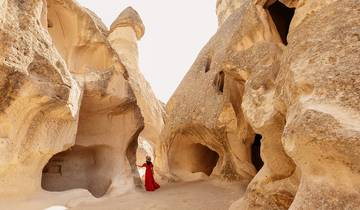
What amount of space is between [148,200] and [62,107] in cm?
210

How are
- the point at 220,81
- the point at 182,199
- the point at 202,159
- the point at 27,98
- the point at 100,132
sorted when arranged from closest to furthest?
the point at 27,98 < the point at 182,199 < the point at 220,81 < the point at 100,132 < the point at 202,159

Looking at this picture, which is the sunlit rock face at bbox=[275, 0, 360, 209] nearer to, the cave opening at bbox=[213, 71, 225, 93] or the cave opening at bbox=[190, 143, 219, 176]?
the cave opening at bbox=[213, 71, 225, 93]

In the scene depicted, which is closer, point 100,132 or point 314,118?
point 314,118

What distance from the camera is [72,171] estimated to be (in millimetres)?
7625

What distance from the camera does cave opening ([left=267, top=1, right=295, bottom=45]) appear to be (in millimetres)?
5441

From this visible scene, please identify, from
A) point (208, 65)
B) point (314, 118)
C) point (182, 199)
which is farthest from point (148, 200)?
point (314, 118)

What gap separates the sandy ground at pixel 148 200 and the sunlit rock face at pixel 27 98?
30 centimetres

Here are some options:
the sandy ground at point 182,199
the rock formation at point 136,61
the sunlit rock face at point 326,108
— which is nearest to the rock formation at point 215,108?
the sunlit rock face at point 326,108

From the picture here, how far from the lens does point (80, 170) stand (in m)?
7.75

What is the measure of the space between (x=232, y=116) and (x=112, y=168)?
9.36 ft

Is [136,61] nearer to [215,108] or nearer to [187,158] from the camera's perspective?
[187,158]

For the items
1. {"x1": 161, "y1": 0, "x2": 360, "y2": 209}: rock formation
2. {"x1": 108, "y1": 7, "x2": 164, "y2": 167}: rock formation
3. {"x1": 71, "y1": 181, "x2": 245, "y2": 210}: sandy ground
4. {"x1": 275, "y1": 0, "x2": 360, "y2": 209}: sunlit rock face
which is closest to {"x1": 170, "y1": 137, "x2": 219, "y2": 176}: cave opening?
{"x1": 161, "y1": 0, "x2": 360, "y2": 209}: rock formation

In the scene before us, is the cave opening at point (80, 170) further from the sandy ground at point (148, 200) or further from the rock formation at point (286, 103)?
the rock formation at point (286, 103)

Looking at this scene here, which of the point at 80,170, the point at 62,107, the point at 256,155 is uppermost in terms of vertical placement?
the point at 62,107
